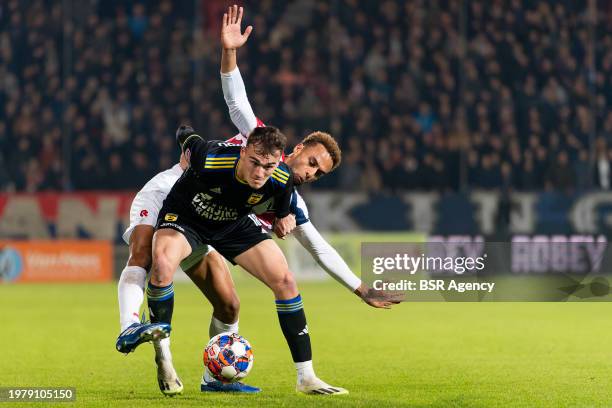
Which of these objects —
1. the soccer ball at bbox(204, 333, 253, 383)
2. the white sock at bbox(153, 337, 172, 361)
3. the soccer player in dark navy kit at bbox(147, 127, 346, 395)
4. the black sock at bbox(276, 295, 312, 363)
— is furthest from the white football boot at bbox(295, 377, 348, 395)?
the white sock at bbox(153, 337, 172, 361)

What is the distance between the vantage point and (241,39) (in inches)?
310

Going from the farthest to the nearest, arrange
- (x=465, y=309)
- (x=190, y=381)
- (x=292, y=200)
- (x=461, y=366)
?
(x=465, y=309), (x=461, y=366), (x=190, y=381), (x=292, y=200)

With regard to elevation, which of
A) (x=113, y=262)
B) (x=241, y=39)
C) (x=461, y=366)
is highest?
(x=241, y=39)

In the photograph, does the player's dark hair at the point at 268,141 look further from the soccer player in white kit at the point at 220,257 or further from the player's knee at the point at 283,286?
the player's knee at the point at 283,286

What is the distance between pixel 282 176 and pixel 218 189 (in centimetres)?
39

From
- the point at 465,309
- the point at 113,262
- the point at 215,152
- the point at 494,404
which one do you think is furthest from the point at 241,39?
the point at 113,262

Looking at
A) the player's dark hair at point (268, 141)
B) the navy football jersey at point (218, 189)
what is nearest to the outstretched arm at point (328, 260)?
the navy football jersey at point (218, 189)

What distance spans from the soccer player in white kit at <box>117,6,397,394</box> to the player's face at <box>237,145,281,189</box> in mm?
463

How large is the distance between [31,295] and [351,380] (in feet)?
33.0

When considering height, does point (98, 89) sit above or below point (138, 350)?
above

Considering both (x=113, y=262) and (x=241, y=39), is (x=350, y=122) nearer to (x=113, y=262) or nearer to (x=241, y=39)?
(x=113, y=262)

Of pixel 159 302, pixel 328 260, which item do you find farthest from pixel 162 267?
pixel 328 260

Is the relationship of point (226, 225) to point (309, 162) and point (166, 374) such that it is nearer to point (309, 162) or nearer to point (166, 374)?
point (309, 162)

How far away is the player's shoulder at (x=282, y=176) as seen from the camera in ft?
23.0
